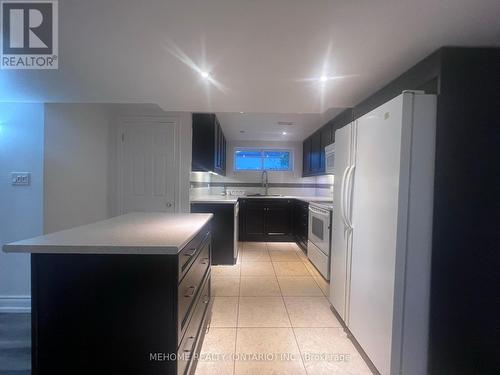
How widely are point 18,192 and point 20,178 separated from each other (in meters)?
0.14

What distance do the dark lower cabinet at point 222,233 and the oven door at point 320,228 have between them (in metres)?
1.17

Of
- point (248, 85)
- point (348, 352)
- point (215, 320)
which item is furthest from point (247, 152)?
point (348, 352)

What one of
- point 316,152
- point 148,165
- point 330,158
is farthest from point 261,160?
point 148,165

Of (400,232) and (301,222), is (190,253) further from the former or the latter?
(301,222)

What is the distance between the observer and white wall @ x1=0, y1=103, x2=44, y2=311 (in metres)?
2.28

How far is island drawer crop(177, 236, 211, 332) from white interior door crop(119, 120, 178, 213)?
161cm

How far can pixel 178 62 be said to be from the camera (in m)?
1.56

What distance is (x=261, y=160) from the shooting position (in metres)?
5.46

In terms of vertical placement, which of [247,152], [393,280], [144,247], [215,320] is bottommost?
[215,320]

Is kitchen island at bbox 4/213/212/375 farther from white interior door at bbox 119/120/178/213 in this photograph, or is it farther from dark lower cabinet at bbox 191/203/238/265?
dark lower cabinet at bbox 191/203/238/265

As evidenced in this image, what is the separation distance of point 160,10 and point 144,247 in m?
Result: 1.10

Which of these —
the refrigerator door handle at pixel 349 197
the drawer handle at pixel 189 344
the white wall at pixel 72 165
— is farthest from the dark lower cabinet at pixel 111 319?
the white wall at pixel 72 165

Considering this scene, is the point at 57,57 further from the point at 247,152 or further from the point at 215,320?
the point at 247,152

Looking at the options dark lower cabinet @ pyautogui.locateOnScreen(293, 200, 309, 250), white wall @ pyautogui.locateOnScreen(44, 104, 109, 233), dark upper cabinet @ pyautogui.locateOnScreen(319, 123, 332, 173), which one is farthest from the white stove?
white wall @ pyautogui.locateOnScreen(44, 104, 109, 233)
